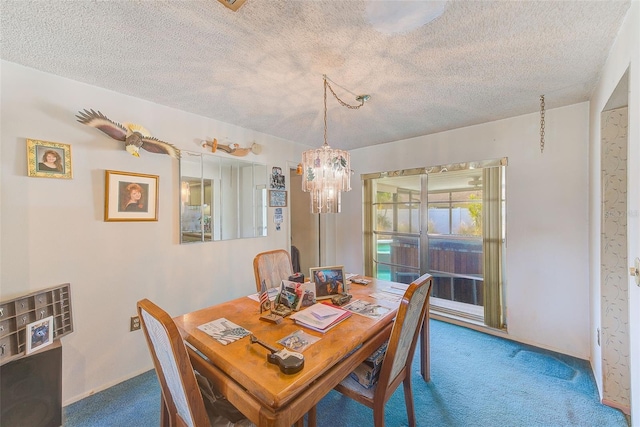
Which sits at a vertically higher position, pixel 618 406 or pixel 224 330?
pixel 224 330

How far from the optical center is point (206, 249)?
259 cm

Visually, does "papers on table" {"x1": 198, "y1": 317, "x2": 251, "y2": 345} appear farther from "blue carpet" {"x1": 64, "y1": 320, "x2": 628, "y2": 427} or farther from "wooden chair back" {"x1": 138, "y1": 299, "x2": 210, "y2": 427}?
"blue carpet" {"x1": 64, "y1": 320, "x2": 628, "y2": 427}

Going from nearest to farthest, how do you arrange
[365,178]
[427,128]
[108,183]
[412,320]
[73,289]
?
[412,320]
[73,289]
[108,183]
[427,128]
[365,178]

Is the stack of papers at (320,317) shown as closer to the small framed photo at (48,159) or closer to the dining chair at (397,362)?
the dining chair at (397,362)

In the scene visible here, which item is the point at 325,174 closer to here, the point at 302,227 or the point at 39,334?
the point at 39,334

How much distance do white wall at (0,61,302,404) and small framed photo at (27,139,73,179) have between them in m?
0.04

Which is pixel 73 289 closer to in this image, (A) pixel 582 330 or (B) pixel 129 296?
(B) pixel 129 296

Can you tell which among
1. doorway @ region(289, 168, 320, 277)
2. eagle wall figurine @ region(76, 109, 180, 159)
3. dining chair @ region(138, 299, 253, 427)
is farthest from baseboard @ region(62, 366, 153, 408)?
doorway @ region(289, 168, 320, 277)

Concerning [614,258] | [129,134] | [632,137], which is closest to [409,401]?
[614,258]

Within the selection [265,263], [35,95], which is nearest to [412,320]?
[265,263]

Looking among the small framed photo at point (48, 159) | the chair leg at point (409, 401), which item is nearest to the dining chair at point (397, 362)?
the chair leg at point (409, 401)

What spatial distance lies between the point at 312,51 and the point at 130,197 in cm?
183

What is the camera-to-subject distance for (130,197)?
6.86 feet

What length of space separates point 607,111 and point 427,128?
1.43 meters
